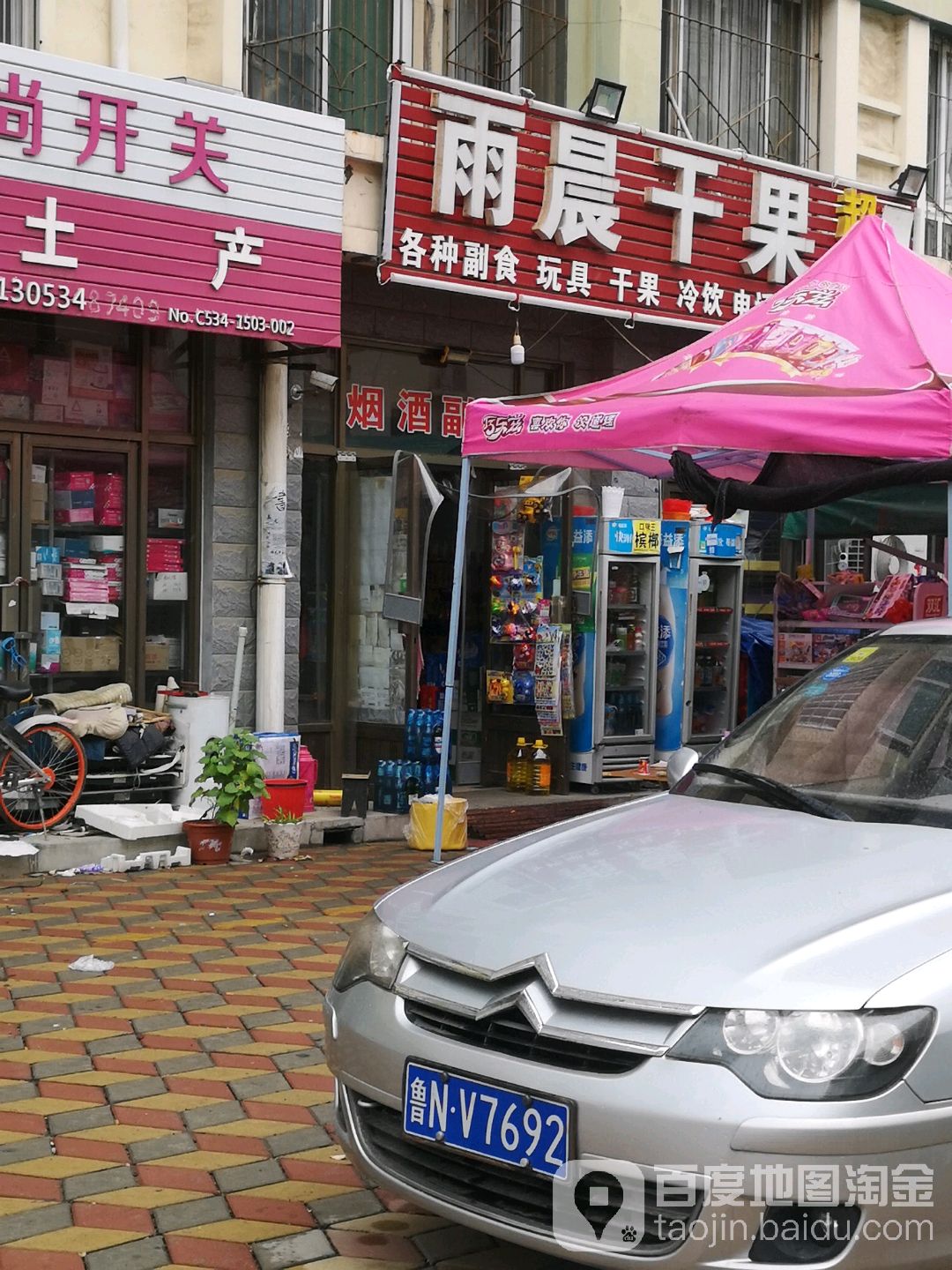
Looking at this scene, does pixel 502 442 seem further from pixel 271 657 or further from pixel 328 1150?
pixel 328 1150

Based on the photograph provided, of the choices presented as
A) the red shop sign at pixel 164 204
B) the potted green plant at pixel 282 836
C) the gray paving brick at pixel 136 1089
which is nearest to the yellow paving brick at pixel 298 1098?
the gray paving brick at pixel 136 1089

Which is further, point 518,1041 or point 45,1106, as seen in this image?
point 45,1106

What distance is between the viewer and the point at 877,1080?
2.93m

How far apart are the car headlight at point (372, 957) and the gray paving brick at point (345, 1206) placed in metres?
0.68

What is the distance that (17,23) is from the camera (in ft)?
31.3

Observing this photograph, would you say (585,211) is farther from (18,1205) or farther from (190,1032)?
(18,1205)

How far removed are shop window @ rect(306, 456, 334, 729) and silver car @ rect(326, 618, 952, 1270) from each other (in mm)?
7288

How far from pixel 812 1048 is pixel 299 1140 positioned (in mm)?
2187

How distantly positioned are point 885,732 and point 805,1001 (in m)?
1.51

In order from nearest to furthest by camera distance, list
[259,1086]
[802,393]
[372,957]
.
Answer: [372,957]
[259,1086]
[802,393]

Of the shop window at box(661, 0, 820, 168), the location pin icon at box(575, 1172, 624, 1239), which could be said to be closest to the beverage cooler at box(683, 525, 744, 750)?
the shop window at box(661, 0, 820, 168)

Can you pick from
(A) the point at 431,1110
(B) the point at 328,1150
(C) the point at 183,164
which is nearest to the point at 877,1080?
(A) the point at 431,1110

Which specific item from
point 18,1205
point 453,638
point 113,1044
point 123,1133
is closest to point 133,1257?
point 18,1205

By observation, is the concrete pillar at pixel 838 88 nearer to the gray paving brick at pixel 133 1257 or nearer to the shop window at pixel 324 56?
the shop window at pixel 324 56
